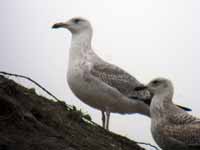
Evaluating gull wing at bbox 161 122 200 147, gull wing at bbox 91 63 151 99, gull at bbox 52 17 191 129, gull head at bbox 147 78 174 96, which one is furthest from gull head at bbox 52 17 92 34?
gull wing at bbox 161 122 200 147

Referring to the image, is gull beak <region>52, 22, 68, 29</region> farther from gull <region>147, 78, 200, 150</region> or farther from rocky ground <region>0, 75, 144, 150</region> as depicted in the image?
gull <region>147, 78, 200, 150</region>

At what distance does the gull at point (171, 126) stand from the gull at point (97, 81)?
1.24 metres

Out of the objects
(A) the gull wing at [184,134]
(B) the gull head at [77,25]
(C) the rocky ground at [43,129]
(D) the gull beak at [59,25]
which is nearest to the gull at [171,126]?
(A) the gull wing at [184,134]

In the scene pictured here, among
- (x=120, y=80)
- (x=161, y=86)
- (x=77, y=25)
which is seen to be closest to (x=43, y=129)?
(x=161, y=86)

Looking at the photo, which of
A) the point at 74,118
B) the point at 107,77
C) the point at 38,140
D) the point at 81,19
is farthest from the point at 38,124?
the point at 81,19

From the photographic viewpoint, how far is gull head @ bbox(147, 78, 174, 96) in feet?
36.1

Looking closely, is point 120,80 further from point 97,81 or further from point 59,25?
point 59,25

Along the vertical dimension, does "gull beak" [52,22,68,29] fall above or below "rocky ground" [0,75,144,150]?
above

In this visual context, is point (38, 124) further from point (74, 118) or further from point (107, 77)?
point (107, 77)

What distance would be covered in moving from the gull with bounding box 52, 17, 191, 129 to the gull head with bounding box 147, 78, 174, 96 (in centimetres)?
69

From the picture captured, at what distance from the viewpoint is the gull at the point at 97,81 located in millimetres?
11953

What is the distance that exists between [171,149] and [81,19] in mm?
5194

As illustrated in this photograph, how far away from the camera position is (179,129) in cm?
984

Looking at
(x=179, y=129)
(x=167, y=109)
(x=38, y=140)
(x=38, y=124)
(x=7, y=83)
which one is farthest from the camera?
(x=167, y=109)
